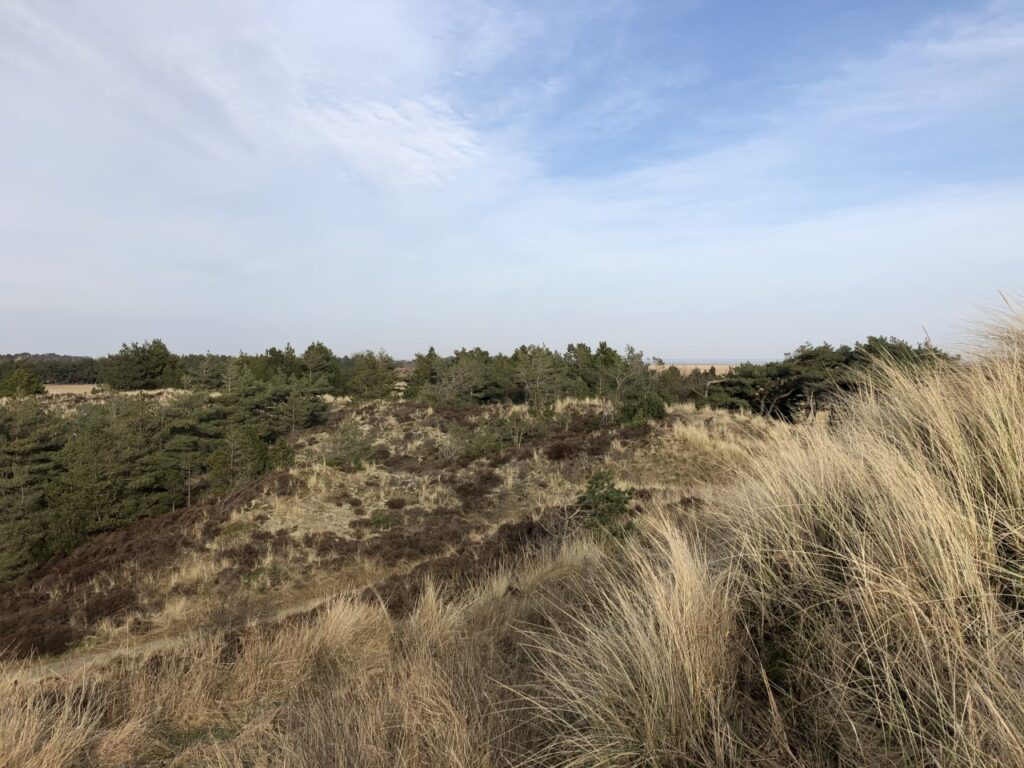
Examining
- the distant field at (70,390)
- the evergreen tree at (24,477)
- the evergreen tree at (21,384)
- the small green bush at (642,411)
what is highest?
the evergreen tree at (21,384)

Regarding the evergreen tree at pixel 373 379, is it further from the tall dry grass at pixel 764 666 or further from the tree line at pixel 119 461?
the tall dry grass at pixel 764 666

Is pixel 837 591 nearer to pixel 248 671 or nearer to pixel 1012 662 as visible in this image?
pixel 1012 662

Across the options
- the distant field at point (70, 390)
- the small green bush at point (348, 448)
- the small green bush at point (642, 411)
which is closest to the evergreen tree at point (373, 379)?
the small green bush at point (348, 448)

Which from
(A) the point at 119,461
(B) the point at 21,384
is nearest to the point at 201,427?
(A) the point at 119,461

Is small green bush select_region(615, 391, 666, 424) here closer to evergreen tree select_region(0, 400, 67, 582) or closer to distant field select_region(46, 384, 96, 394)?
evergreen tree select_region(0, 400, 67, 582)

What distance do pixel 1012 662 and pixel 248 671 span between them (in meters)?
4.55

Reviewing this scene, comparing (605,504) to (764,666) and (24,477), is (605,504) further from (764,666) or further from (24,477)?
(24,477)

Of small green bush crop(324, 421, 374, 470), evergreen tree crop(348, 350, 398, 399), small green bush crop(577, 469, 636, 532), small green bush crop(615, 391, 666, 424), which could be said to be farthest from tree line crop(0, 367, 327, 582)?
small green bush crop(577, 469, 636, 532)

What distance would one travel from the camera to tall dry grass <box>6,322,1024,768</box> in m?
1.86

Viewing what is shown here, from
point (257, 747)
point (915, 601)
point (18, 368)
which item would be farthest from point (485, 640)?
A: point (18, 368)

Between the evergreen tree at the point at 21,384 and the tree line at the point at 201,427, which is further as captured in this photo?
the evergreen tree at the point at 21,384

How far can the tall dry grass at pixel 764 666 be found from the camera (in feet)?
6.11

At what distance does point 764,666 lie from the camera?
235cm

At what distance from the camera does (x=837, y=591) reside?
7.77 ft
